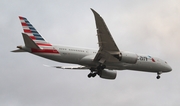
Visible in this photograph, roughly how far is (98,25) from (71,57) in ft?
21.0

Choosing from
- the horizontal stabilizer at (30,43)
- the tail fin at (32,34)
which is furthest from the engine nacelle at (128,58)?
the horizontal stabilizer at (30,43)

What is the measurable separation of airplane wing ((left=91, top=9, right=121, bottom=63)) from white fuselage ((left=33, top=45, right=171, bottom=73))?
105 centimetres

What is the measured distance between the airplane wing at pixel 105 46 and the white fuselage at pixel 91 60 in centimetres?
105

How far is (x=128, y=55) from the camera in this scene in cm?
4066

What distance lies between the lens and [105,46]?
39.3 m

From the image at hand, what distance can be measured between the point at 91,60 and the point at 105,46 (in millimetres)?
3152

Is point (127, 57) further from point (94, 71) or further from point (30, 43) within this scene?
point (30, 43)

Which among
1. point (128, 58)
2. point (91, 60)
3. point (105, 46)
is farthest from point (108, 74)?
point (105, 46)

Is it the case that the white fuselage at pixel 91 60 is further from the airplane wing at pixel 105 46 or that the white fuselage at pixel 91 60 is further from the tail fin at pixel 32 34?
the tail fin at pixel 32 34

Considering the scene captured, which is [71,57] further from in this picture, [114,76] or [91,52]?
[114,76]

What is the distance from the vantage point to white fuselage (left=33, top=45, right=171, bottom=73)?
40938 millimetres

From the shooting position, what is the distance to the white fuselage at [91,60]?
4094 centimetres

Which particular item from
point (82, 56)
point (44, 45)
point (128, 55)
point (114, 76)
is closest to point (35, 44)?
point (44, 45)

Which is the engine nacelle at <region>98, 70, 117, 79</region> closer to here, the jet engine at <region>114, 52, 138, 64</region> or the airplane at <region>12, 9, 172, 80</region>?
the airplane at <region>12, 9, 172, 80</region>
